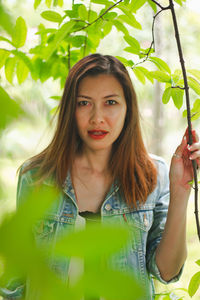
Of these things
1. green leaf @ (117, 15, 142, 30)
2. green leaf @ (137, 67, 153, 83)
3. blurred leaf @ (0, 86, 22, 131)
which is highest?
green leaf @ (117, 15, 142, 30)

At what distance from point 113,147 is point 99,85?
24cm

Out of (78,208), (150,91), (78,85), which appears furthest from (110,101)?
(150,91)

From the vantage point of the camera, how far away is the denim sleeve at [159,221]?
1.04m

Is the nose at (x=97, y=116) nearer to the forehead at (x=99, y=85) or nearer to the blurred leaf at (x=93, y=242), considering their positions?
the forehead at (x=99, y=85)

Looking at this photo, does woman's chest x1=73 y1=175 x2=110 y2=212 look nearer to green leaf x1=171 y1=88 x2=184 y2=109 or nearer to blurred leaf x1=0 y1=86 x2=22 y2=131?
green leaf x1=171 y1=88 x2=184 y2=109

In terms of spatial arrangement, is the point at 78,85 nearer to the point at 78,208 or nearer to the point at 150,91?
the point at 78,208

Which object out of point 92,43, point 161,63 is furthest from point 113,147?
point 161,63

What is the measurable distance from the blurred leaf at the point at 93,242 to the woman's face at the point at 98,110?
844 millimetres

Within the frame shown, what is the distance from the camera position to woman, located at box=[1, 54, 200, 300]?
98cm

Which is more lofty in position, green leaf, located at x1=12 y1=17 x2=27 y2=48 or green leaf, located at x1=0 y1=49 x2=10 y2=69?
green leaf, located at x1=12 y1=17 x2=27 y2=48

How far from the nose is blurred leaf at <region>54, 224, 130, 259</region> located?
2.76 ft

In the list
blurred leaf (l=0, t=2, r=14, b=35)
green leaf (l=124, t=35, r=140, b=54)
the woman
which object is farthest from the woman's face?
blurred leaf (l=0, t=2, r=14, b=35)

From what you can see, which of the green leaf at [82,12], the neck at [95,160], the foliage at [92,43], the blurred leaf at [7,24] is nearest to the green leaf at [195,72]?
the foliage at [92,43]

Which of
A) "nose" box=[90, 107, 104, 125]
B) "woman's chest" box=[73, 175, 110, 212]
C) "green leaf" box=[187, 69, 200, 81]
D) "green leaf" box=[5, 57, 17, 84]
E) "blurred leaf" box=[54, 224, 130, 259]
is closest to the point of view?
"blurred leaf" box=[54, 224, 130, 259]
